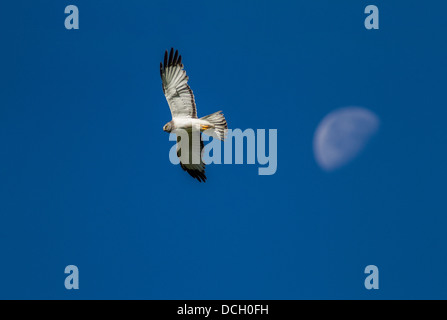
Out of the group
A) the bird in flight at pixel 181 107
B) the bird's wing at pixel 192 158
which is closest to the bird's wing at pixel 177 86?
the bird in flight at pixel 181 107

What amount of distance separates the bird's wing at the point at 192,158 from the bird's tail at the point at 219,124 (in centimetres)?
69

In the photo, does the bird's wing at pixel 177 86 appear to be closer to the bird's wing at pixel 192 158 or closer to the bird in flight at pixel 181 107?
the bird in flight at pixel 181 107

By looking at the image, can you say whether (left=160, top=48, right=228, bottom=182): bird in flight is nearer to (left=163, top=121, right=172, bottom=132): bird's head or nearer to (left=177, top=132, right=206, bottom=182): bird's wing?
(left=163, top=121, right=172, bottom=132): bird's head

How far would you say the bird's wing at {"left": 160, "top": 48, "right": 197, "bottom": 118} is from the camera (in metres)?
11.8

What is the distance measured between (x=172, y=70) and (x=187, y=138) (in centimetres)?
131

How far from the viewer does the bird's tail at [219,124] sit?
11.8 meters

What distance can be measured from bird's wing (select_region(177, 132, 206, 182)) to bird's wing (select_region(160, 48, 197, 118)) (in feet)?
2.06

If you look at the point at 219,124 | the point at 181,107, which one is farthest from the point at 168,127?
the point at 219,124

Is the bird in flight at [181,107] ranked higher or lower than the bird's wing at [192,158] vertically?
higher
